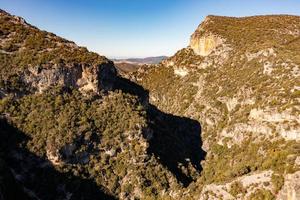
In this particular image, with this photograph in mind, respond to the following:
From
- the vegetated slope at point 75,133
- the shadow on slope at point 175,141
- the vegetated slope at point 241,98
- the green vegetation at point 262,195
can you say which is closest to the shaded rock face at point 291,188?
the vegetated slope at point 241,98

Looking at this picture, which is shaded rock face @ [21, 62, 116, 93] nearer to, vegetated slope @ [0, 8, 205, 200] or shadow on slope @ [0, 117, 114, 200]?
vegetated slope @ [0, 8, 205, 200]

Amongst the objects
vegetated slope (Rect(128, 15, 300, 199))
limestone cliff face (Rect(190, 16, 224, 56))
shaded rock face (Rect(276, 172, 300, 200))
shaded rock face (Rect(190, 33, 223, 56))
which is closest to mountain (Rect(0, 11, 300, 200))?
shaded rock face (Rect(276, 172, 300, 200))

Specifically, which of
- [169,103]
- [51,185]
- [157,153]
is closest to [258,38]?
[169,103]

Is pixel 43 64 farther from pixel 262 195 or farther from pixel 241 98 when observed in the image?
pixel 262 195

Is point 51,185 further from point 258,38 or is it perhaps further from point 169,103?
point 258,38

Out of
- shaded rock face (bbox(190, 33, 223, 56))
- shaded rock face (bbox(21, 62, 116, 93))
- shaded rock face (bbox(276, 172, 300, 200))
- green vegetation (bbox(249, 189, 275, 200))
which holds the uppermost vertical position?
shaded rock face (bbox(190, 33, 223, 56))

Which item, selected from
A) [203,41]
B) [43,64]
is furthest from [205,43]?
[43,64]
